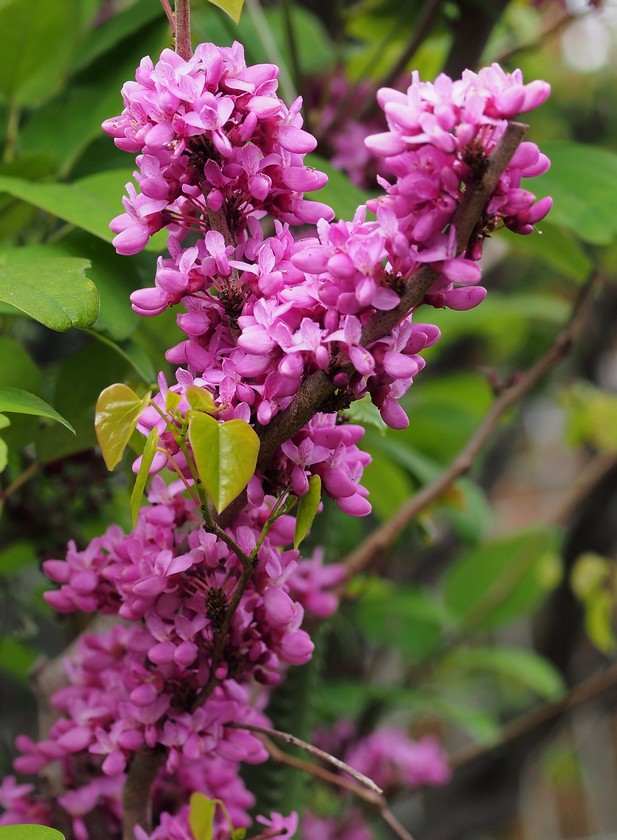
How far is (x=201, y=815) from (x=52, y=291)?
0.72ft

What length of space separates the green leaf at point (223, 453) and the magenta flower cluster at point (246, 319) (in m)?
0.02

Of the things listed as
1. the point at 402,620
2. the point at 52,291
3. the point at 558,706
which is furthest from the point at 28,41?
the point at 558,706

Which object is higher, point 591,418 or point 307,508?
point 591,418

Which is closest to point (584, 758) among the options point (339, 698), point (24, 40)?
point (339, 698)

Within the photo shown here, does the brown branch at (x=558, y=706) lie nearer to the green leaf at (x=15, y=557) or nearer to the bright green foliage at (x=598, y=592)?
the bright green foliage at (x=598, y=592)

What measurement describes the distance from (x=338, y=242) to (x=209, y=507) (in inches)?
4.3

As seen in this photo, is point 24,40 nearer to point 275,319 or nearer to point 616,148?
point 275,319

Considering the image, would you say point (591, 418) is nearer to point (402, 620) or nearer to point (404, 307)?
point (402, 620)

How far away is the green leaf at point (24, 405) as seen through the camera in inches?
13.8

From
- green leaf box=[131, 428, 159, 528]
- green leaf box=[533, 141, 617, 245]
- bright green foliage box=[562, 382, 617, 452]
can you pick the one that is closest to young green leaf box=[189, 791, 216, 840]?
green leaf box=[131, 428, 159, 528]

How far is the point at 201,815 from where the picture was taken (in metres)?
0.38

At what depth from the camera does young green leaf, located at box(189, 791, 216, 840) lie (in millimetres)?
380

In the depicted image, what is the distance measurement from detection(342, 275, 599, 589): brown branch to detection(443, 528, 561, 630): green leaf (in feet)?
1.20

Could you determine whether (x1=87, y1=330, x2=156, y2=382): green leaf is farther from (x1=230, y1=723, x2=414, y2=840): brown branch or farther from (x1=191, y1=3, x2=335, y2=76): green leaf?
(x1=191, y1=3, x2=335, y2=76): green leaf
